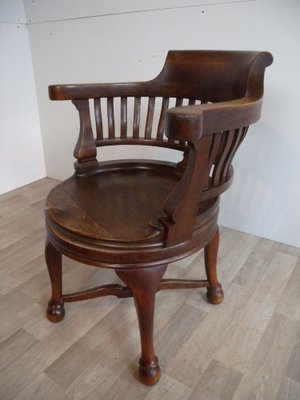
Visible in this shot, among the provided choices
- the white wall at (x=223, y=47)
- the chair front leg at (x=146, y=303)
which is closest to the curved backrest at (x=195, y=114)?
the chair front leg at (x=146, y=303)

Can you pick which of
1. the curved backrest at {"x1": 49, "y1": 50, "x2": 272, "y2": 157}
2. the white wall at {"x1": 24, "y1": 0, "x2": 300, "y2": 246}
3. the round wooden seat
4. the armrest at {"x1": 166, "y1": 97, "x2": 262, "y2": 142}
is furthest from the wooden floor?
the armrest at {"x1": 166, "y1": 97, "x2": 262, "y2": 142}

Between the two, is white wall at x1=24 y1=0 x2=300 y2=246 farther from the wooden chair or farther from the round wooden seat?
the round wooden seat

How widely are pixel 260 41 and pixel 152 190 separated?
83 cm

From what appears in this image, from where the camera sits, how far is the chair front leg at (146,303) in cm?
72

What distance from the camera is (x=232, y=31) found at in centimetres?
130

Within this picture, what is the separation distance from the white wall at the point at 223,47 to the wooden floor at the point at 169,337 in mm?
264

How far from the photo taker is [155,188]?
3.10 feet

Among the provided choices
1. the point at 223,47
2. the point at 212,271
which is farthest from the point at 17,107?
the point at 212,271

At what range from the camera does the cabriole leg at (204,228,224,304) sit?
1017mm

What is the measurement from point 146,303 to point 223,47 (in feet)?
3.74

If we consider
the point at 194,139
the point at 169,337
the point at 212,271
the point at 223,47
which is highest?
the point at 223,47

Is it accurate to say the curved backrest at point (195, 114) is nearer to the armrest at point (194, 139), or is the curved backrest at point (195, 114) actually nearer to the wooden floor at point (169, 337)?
the armrest at point (194, 139)

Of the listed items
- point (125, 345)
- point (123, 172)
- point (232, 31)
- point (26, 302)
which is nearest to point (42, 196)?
point (26, 302)

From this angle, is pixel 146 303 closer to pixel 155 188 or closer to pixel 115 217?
pixel 115 217
